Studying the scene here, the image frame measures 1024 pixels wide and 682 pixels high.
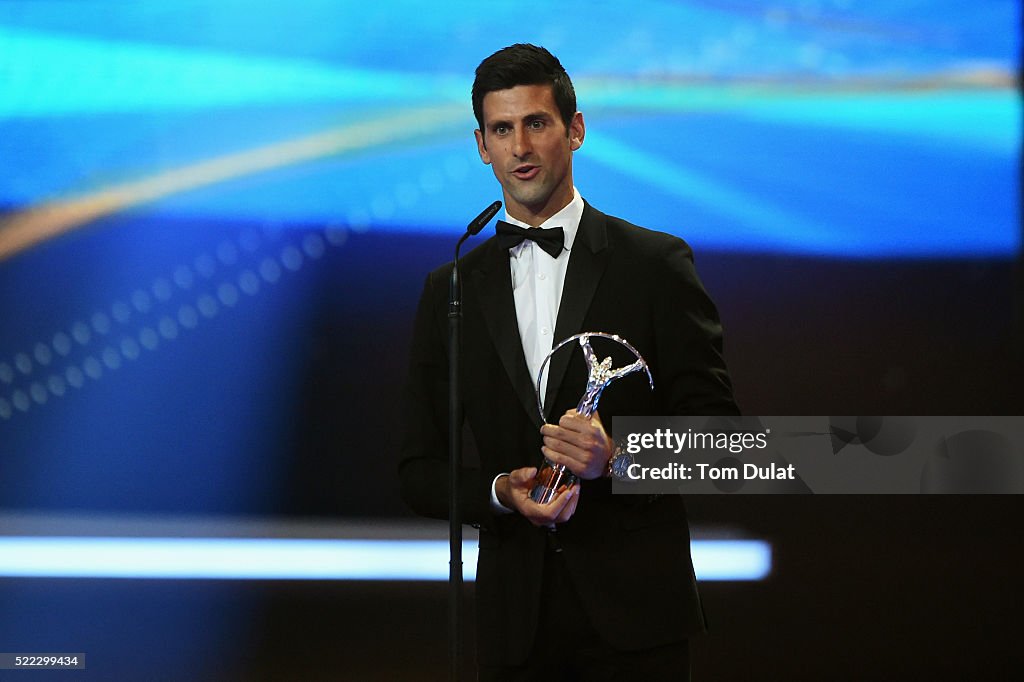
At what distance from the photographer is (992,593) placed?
3.46 metres

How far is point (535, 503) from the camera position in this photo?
5.67 feet

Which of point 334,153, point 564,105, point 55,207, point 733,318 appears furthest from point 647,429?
point 55,207

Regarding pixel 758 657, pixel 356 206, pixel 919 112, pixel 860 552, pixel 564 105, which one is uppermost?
pixel 919 112

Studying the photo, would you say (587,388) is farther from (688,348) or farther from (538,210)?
(538,210)

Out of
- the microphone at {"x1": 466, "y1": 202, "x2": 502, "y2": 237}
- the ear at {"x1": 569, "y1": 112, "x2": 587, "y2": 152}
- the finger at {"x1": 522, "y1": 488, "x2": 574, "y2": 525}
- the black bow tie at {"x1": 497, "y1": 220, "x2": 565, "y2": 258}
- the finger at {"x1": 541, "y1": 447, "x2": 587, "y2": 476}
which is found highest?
the ear at {"x1": 569, "y1": 112, "x2": 587, "y2": 152}

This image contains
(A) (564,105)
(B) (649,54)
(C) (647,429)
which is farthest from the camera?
(B) (649,54)

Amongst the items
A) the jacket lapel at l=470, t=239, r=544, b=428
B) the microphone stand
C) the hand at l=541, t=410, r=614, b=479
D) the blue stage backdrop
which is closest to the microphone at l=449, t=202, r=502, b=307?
the microphone stand

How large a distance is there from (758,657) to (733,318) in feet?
3.44

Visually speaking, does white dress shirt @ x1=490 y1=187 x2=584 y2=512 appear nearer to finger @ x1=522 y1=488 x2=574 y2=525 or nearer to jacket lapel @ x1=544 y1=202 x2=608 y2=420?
jacket lapel @ x1=544 y1=202 x2=608 y2=420

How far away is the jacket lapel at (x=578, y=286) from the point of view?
6.15ft

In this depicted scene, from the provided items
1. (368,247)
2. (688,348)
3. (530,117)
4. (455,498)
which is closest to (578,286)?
(688,348)

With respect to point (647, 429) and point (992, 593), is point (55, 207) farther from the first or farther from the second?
point (992, 593)

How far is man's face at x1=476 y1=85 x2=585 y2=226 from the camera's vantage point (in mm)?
1988

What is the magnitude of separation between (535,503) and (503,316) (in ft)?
1.23
